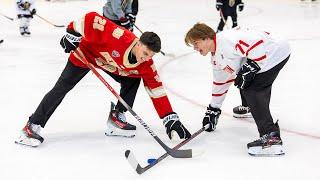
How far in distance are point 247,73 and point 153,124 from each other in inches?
32.0

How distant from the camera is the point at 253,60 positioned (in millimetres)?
2176

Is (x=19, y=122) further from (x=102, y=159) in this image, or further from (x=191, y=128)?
(x=191, y=128)

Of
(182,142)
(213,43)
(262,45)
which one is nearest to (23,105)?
(182,142)

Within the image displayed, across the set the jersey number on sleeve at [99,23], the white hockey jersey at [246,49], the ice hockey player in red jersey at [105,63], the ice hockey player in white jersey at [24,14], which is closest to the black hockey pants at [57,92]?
the ice hockey player in red jersey at [105,63]

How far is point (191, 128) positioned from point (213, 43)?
2.16 feet

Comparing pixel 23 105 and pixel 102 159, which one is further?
pixel 23 105

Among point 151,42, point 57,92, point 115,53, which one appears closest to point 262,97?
point 151,42

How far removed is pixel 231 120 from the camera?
2.85 metres

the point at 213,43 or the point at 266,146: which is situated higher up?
the point at 213,43

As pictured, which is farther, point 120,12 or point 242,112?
point 120,12

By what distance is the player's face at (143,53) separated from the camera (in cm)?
213

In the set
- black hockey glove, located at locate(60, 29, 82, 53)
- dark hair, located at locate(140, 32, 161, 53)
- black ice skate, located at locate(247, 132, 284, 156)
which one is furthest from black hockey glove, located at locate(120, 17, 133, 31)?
black ice skate, located at locate(247, 132, 284, 156)

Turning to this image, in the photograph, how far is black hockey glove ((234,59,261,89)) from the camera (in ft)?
7.09

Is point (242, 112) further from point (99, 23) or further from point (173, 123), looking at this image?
point (99, 23)
